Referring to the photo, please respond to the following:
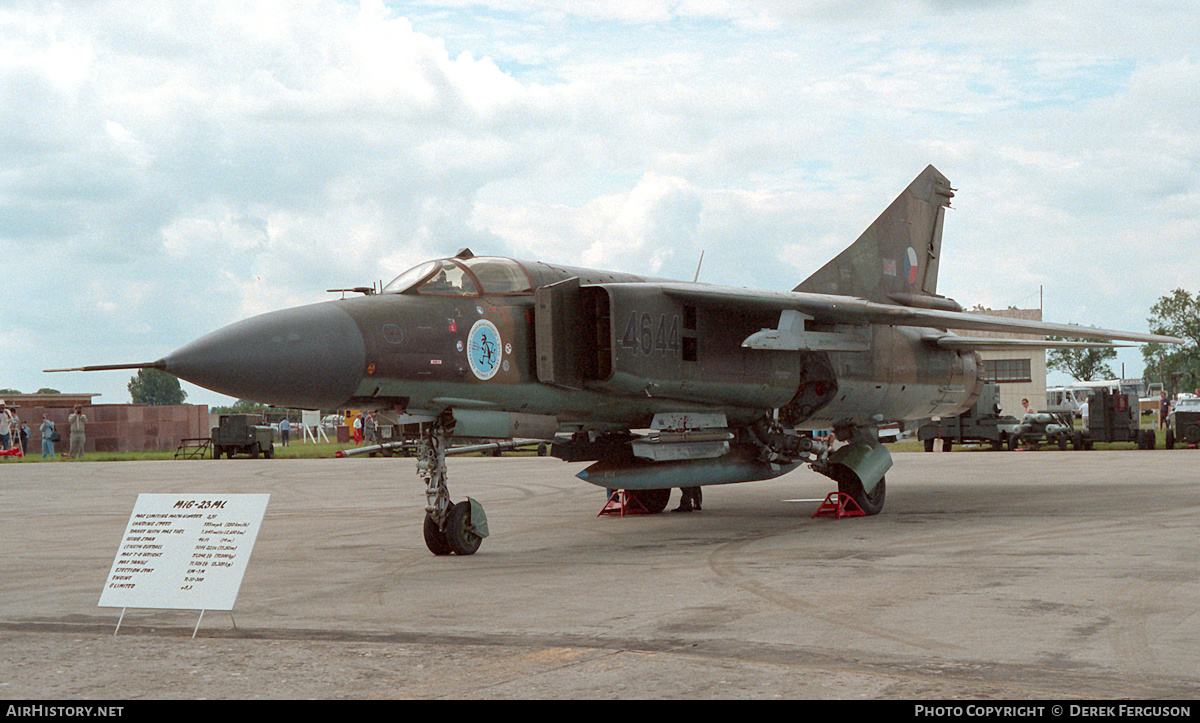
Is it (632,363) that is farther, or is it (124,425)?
(124,425)

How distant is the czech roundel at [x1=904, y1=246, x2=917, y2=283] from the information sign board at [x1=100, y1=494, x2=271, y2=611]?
11.5m

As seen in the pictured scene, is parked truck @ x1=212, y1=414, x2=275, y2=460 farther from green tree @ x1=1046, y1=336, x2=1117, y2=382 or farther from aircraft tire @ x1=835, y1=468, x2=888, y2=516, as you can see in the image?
green tree @ x1=1046, y1=336, x2=1117, y2=382

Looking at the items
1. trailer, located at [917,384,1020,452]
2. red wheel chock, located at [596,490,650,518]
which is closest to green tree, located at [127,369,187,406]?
trailer, located at [917,384,1020,452]

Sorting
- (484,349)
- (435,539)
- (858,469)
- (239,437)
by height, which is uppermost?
(484,349)

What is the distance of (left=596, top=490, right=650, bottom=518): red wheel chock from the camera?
45.6 feet

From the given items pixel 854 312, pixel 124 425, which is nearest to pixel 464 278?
A: pixel 854 312

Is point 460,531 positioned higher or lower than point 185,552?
lower

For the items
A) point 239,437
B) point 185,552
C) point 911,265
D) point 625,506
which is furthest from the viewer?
point 239,437

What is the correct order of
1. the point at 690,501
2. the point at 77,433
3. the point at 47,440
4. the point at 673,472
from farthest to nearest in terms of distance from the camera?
1. the point at 77,433
2. the point at 47,440
3. the point at 690,501
4. the point at 673,472

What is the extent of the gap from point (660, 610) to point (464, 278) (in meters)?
4.24

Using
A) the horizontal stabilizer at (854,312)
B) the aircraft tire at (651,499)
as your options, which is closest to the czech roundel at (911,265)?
the horizontal stabilizer at (854,312)

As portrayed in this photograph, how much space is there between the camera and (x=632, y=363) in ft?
35.2

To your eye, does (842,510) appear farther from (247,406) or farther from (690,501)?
(247,406)

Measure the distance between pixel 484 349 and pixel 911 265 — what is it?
327 inches
